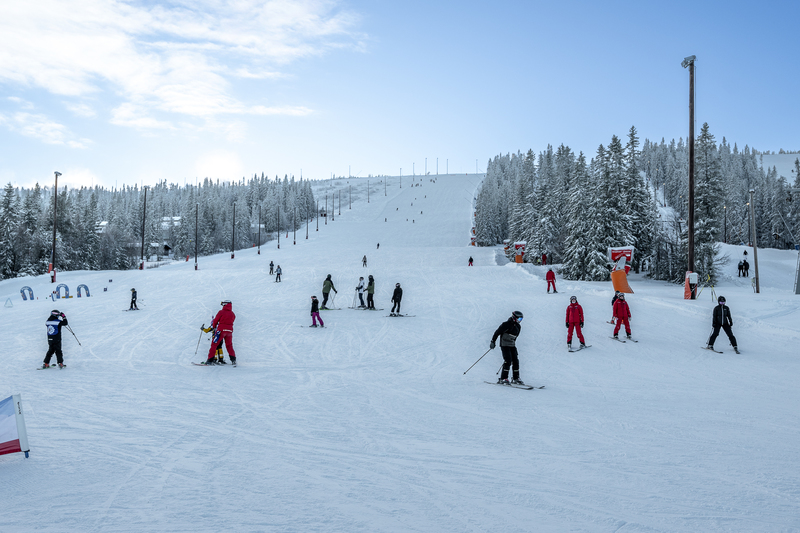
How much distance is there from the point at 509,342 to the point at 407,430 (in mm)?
3120

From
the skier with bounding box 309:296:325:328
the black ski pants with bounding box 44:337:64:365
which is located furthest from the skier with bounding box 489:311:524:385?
the black ski pants with bounding box 44:337:64:365

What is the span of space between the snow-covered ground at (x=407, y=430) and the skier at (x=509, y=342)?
52 centimetres

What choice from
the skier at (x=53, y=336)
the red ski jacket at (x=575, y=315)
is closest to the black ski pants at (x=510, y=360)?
the red ski jacket at (x=575, y=315)

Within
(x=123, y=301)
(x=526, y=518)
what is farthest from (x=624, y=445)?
(x=123, y=301)

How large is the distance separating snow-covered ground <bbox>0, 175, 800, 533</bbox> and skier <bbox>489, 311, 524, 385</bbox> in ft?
1.71

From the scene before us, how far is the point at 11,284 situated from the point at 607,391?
35.4m

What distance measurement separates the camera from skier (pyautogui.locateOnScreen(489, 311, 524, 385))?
8.55 m

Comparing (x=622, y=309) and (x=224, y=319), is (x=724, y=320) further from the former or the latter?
(x=224, y=319)

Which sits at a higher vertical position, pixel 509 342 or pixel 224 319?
pixel 224 319

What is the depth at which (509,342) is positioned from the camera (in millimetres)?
8664

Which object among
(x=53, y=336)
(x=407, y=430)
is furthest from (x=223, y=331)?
(x=407, y=430)

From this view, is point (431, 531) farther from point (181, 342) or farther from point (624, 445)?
point (181, 342)

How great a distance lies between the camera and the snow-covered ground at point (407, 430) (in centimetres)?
420

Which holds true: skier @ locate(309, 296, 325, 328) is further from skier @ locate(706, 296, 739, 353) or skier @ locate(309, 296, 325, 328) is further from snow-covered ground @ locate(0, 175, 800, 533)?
skier @ locate(706, 296, 739, 353)
